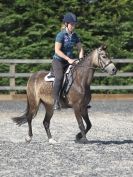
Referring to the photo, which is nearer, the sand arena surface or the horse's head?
the sand arena surface

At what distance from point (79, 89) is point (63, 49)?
2.31 ft

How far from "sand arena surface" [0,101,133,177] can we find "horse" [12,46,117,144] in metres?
0.40

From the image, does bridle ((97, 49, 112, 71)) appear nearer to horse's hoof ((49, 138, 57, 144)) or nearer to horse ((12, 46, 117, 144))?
horse ((12, 46, 117, 144))

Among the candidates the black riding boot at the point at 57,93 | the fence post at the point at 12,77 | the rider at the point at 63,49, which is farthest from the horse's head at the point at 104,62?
the fence post at the point at 12,77

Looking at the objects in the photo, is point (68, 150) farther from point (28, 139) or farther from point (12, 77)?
point (12, 77)

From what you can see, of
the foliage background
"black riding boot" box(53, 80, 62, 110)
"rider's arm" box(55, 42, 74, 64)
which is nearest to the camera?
"rider's arm" box(55, 42, 74, 64)

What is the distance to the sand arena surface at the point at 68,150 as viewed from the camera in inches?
352

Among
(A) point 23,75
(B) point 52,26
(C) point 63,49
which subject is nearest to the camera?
(C) point 63,49

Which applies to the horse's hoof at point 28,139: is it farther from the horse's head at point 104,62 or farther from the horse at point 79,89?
the horse's head at point 104,62

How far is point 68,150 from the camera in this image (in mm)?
10891

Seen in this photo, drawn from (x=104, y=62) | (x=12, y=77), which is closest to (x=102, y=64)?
(x=104, y=62)

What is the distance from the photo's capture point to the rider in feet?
39.2

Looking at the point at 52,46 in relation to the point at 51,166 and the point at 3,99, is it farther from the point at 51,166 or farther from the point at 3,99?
the point at 51,166

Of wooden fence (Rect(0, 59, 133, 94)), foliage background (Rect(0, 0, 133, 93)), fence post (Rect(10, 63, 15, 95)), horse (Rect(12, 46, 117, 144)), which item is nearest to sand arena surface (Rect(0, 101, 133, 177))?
horse (Rect(12, 46, 117, 144))
